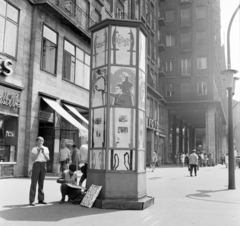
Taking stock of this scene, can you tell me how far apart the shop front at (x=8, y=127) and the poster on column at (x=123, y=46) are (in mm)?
7700

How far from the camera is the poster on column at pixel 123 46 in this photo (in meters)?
8.69

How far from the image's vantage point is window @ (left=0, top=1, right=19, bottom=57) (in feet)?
48.9

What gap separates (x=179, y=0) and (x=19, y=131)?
3811 centimetres

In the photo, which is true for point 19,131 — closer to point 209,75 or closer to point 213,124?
point 213,124

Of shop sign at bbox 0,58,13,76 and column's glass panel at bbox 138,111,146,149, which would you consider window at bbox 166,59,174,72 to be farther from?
column's glass panel at bbox 138,111,146,149

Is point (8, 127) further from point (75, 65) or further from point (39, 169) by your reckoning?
point (75, 65)

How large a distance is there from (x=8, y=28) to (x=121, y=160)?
1015cm

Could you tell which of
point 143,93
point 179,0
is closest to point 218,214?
point 143,93

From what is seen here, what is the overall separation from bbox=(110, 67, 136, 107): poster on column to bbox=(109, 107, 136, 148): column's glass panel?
8.3 inches

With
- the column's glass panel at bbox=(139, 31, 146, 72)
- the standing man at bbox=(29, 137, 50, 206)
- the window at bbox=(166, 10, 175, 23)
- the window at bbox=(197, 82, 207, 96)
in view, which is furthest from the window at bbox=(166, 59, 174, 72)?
the standing man at bbox=(29, 137, 50, 206)

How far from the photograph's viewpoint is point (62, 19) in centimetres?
1903

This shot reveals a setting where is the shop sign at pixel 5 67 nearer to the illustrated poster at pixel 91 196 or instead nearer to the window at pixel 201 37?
the illustrated poster at pixel 91 196

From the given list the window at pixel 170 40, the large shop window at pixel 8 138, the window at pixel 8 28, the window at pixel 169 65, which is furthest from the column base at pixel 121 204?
the window at pixel 170 40

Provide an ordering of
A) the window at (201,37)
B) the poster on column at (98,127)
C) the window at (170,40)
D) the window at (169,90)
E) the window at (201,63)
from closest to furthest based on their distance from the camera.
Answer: the poster on column at (98,127) < the window at (201,63) < the window at (201,37) < the window at (169,90) < the window at (170,40)
